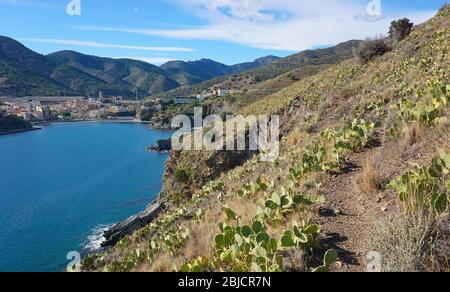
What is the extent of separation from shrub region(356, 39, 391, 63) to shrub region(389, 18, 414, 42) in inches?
42.2

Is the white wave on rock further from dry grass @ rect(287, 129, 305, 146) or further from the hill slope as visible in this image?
dry grass @ rect(287, 129, 305, 146)

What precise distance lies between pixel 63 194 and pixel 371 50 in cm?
3593

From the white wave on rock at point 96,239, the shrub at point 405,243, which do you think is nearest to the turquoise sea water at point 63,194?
the white wave on rock at point 96,239

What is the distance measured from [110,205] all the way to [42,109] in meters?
126

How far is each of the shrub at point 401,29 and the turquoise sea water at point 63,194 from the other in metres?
27.1

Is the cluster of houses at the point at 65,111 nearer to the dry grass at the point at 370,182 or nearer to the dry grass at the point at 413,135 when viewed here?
the dry grass at the point at 413,135

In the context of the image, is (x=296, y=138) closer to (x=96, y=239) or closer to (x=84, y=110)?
(x=96, y=239)

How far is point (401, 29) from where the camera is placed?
1158 inches

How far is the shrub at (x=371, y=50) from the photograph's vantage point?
91.8 feet

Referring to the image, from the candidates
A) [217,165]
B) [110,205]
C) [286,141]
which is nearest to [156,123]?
[110,205]

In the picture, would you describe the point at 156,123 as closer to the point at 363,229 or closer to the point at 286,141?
the point at 286,141

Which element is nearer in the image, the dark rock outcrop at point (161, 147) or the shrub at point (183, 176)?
the shrub at point (183, 176)

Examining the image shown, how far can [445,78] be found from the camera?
35.6 ft

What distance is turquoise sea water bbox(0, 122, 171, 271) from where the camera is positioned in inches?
1212
